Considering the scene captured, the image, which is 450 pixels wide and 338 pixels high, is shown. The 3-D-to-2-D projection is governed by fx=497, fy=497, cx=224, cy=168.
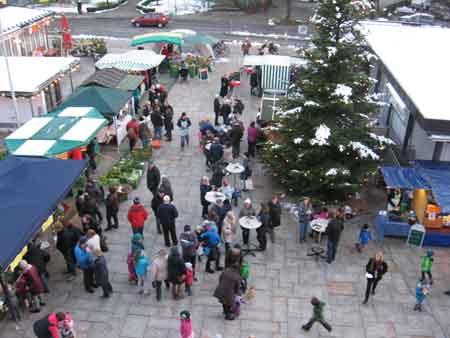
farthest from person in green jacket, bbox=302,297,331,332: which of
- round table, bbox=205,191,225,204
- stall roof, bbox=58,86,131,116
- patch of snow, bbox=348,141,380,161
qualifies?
stall roof, bbox=58,86,131,116

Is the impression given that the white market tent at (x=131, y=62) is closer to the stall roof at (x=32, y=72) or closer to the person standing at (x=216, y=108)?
the stall roof at (x=32, y=72)

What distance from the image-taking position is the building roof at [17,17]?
23413 mm

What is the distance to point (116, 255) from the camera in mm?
12234

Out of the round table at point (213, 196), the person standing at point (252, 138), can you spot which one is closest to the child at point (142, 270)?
the round table at point (213, 196)

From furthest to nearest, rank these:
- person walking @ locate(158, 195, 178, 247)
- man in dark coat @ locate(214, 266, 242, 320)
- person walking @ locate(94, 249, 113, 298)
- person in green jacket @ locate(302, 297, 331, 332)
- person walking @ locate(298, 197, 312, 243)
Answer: person walking @ locate(298, 197, 312, 243) < person walking @ locate(158, 195, 178, 247) < person walking @ locate(94, 249, 113, 298) < man in dark coat @ locate(214, 266, 242, 320) < person in green jacket @ locate(302, 297, 331, 332)

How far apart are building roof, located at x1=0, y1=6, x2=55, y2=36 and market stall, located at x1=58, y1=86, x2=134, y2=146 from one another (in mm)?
7836

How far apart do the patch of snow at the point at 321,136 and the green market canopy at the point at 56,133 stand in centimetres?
644

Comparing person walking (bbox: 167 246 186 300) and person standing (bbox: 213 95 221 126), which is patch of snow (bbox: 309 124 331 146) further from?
person standing (bbox: 213 95 221 126)

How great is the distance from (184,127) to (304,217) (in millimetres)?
6585

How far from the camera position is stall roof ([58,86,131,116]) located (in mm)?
17109

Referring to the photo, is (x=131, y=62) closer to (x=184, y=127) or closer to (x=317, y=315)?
(x=184, y=127)

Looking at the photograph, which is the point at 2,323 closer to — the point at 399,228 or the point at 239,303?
the point at 239,303

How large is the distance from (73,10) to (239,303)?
40.9 m

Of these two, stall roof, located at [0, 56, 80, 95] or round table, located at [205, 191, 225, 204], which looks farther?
stall roof, located at [0, 56, 80, 95]
